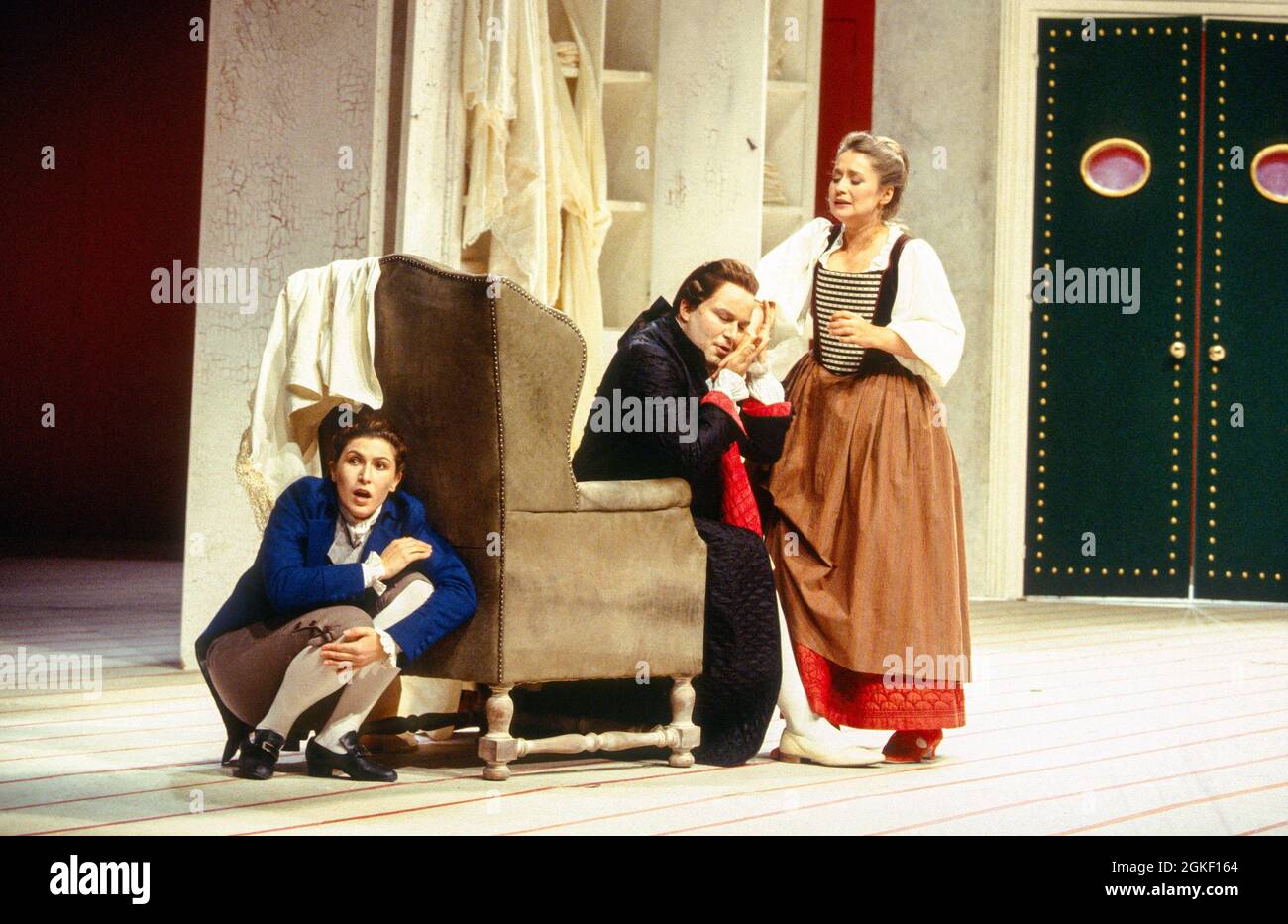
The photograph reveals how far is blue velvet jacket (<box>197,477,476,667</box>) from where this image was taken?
118 inches

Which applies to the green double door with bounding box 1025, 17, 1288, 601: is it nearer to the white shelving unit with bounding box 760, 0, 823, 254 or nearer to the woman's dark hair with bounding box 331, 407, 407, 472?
the white shelving unit with bounding box 760, 0, 823, 254

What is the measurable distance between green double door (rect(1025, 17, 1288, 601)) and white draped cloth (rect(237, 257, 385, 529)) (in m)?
4.95

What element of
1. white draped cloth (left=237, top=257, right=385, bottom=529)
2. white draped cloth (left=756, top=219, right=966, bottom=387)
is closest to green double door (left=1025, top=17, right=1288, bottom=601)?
white draped cloth (left=756, top=219, right=966, bottom=387)

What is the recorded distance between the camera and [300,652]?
2971 mm

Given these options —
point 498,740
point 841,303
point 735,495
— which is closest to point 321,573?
point 498,740

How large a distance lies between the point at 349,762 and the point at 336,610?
29 cm

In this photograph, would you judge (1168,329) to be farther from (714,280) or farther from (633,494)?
(633,494)

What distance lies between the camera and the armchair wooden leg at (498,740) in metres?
3.10

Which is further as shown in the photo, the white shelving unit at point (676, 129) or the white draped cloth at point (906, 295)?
the white shelving unit at point (676, 129)

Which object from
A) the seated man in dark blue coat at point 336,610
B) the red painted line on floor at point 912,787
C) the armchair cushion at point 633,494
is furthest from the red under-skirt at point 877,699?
the seated man in dark blue coat at point 336,610

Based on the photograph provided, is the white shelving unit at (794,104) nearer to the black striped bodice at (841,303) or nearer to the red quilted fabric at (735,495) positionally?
the black striped bodice at (841,303)

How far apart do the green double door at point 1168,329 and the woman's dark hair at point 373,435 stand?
514 cm
